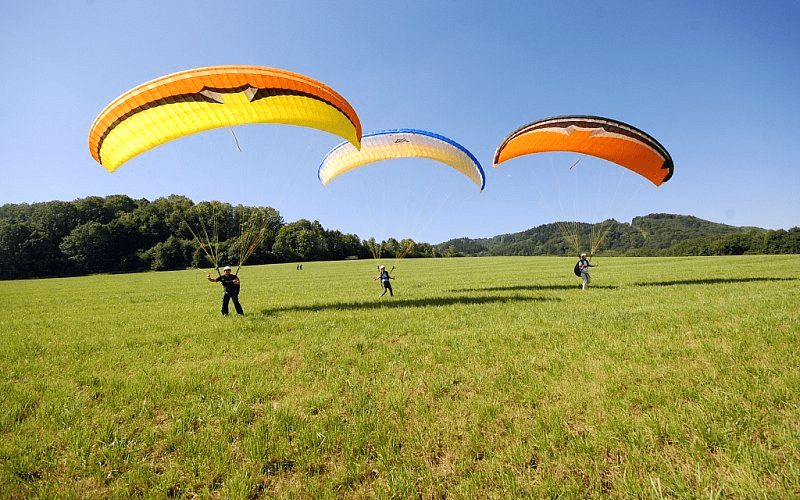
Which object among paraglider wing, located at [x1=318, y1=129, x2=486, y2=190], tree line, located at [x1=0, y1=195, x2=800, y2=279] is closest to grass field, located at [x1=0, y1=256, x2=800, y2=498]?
paraglider wing, located at [x1=318, y1=129, x2=486, y2=190]

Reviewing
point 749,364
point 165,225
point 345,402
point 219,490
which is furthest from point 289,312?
point 165,225

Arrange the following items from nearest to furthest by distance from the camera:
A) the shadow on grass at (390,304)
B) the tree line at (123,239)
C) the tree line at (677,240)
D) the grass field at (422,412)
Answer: the grass field at (422,412) < the shadow on grass at (390,304) < the tree line at (123,239) < the tree line at (677,240)

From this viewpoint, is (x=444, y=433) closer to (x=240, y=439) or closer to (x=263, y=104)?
(x=240, y=439)

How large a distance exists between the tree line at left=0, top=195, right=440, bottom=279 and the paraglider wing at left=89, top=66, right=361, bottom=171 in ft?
172

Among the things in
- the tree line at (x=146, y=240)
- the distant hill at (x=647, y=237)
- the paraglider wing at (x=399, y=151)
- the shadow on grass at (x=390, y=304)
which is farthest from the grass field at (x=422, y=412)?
the distant hill at (x=647, y=237)

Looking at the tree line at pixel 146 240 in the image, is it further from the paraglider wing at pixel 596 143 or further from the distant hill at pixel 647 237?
the paraglider wing at pixel 596 143

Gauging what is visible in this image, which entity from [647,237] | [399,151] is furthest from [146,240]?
[647,237]

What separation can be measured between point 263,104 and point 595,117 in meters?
11.3

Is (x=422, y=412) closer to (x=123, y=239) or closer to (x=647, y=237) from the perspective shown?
(x=123, y=239)

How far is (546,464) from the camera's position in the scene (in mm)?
3229

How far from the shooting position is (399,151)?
1458 centimetres

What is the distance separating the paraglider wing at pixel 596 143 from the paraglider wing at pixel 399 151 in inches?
63.1

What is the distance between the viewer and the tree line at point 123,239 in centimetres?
6981

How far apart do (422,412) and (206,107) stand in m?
9.62
